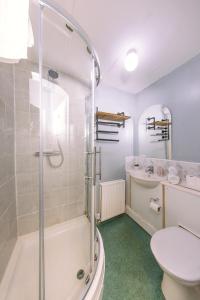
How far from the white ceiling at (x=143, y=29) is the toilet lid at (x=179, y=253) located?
190 centimetres

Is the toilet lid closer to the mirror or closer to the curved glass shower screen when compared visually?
the curved glass shower screen

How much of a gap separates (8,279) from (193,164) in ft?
6.54

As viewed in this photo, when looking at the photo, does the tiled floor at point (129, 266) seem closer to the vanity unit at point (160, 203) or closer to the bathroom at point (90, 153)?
the bathroom at point (90, 153)

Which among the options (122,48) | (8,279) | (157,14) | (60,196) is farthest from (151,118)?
(8,279)

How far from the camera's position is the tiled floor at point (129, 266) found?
1071mm

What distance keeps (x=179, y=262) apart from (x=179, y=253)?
9cm

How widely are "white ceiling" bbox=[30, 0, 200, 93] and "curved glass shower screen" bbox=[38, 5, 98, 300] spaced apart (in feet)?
0.62

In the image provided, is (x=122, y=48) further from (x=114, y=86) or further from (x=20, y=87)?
(x=20, y=87)

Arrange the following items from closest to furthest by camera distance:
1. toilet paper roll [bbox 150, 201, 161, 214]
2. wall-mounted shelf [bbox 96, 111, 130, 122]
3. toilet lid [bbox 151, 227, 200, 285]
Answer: toilet lid [bbox 151, 227, 200, 285]
toilet paper roll [bbox 150, 201, 161, 214]
wall-mounted shelf [bbox 96, 111, 130, 122]

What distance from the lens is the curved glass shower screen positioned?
1.12 meters

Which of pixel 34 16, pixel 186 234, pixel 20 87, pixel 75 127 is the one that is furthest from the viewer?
pixel 75 127

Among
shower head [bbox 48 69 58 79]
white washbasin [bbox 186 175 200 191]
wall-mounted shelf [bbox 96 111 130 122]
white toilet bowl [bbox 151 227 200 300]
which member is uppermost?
shower head [bbox 48 69 58 79]

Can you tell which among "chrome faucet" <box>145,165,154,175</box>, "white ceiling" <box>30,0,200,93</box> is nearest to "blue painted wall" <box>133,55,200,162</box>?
"white ceiling" <box>30,0,200,93</box>

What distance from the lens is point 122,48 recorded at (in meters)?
1.36
